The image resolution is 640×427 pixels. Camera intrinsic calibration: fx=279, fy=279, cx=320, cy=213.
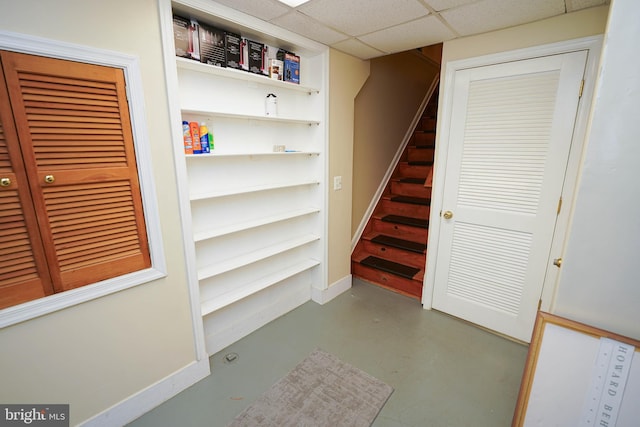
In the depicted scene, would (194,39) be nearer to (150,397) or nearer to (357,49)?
(357,49)

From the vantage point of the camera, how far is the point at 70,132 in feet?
4.18

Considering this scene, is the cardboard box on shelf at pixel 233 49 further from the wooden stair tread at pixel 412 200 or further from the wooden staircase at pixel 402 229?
the wooden stair tread at pixel 412 200

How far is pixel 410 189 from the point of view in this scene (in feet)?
12.0

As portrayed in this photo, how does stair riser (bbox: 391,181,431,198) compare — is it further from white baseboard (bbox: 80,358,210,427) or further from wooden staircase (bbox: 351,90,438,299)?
white baseboard (bbox: 80,358,210,427)

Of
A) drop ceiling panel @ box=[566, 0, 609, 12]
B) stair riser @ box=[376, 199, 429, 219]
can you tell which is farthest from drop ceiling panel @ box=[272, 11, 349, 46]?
stair riser @ box=[376, 199, 429, 219]

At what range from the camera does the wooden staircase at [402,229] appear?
3.00 m

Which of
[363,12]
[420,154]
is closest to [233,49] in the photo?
[363,12]

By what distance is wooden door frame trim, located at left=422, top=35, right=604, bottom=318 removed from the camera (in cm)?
174

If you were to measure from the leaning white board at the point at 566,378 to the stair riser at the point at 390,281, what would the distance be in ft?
5.05

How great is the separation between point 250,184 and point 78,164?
3.57ft

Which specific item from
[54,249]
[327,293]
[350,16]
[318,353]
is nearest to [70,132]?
[54,249]

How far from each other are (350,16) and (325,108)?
751 mm

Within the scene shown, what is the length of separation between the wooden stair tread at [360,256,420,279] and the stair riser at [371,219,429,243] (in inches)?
14.5

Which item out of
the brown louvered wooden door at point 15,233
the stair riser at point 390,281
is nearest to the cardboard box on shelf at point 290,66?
the brown louvered wooden door at point 15,233
